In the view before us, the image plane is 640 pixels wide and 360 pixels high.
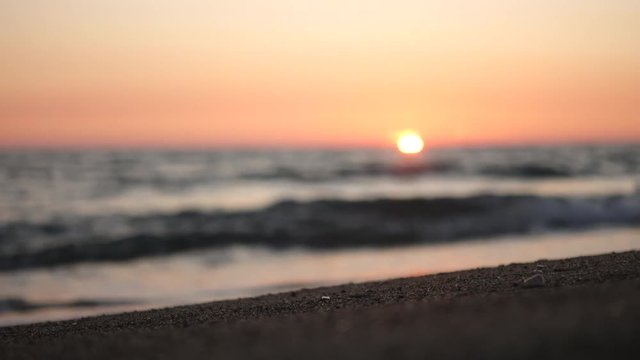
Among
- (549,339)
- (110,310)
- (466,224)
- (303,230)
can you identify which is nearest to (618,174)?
(466,224)

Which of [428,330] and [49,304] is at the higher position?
[49,304]

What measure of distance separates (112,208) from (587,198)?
14.0 m

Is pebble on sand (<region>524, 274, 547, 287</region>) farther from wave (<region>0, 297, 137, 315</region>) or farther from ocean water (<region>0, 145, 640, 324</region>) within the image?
wave (<region>0, 297, 137, 315</region>)

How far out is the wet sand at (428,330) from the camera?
294 cm

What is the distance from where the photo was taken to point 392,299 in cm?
559

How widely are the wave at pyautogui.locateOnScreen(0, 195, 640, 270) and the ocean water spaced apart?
44 mm

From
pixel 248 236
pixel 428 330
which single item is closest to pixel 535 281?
pixel 428 330

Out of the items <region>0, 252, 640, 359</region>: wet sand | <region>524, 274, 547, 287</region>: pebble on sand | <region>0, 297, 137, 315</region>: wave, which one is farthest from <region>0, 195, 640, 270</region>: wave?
<region>524, 274, 547, 287</region>: pebble on sand

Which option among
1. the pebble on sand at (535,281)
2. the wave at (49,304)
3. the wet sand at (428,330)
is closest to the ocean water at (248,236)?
the wave at (49,304)

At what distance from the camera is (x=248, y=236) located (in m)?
15.5

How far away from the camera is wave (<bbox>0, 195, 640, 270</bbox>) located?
44.9ft

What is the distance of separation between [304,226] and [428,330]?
1370 cm

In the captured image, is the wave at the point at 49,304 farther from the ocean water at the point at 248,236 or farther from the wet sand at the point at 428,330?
the wet sand at the point at 428,330

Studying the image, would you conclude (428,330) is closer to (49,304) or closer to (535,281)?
(535,281)
